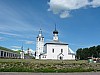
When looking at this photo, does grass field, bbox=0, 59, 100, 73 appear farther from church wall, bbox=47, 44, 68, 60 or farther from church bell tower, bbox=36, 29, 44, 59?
church bell tower, bbox=36, 29, 44, 59

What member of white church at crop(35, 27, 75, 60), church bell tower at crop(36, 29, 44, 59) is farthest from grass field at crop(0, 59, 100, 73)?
church bell tower at crop(36, 29, 44, 59)

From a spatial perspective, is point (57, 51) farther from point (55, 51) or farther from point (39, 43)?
point (39, 43)

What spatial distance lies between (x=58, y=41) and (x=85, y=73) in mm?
99383

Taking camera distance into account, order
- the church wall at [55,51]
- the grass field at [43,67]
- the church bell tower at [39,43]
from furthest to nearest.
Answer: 1. the church bell tower at [39,43]
2. the church wall at [55,51]
3. the grass field at [43,67]

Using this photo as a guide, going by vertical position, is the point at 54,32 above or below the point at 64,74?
above

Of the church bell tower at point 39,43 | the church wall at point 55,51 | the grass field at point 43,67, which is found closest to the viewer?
the grass field at point 43,67

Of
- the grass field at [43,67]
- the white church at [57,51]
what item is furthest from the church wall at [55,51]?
the grass field at [43,67]

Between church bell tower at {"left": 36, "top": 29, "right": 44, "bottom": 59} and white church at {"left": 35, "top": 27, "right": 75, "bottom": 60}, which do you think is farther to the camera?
church bell tower at {"left": 36, "top": 29, "right": 44, "bottom": 59}

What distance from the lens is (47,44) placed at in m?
106

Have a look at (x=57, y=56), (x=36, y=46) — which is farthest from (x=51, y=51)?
(x=36, y=46)

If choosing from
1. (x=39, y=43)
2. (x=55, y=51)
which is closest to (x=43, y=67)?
(x=55, y=51)

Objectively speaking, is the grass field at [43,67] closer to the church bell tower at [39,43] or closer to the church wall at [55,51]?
the church wall at [55,51]

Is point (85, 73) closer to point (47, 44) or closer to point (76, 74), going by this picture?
point (76, 74)

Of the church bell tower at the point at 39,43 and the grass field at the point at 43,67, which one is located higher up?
the church bell tower at the point at 39,43
